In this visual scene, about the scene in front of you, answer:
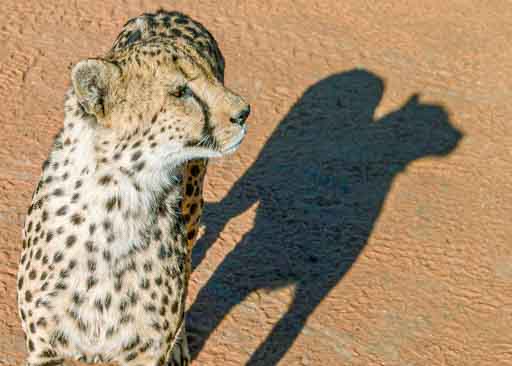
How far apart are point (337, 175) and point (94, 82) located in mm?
2660

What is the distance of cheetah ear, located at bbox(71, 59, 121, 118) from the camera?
2889 millimetres

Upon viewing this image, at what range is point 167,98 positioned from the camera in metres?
3.05

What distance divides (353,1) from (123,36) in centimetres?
330

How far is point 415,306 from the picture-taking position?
460 centimetres

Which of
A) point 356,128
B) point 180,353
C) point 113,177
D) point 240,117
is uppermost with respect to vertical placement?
point 240,117

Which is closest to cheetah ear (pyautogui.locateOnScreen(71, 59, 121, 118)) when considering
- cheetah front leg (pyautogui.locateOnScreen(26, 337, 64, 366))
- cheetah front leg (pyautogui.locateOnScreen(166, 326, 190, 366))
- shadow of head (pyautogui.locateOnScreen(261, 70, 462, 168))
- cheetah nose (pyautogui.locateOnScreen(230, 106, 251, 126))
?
cheetah nose (pyautogui.locateOnScreen(230, 106, 251, 126))

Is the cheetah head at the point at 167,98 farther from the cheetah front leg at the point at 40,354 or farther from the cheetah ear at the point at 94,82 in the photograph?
the cheetah front leg at the point at 40,354

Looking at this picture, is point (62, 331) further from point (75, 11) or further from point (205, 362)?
point (75, 11)

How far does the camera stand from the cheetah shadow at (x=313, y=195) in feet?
15.1

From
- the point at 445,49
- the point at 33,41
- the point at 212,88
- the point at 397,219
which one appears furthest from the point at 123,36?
the point at 445,49

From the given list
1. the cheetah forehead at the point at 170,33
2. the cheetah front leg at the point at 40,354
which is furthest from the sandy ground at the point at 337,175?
the cheetah forehead at the point at 170,33

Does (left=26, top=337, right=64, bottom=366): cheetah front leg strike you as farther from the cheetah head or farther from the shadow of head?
the shadow of head

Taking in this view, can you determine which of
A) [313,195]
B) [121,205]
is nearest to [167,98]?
[121,205]

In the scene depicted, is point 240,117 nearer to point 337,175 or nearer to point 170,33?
point 170,33
